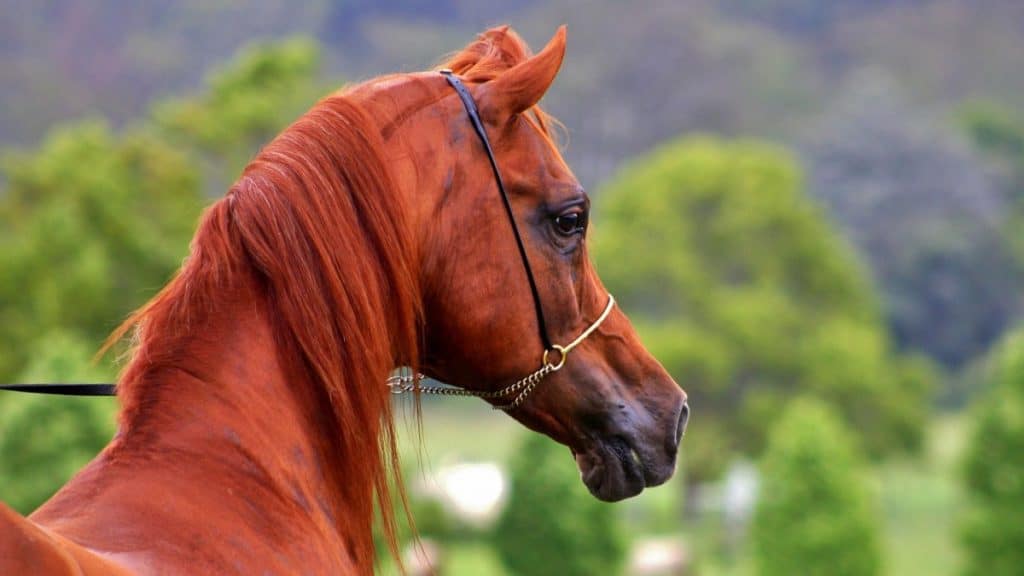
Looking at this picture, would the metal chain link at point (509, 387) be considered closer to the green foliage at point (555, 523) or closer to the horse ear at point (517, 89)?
the horse ear at point (517, 89)

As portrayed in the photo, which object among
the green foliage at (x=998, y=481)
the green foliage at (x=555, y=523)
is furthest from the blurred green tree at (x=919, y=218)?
the green foliage at (x=555, y=523)

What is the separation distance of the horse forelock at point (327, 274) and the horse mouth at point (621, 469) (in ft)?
1.60

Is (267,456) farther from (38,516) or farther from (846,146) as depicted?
(846,146)

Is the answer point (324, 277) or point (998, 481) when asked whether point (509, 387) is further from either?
point (998, 481)

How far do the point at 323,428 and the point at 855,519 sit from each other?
11.4 metres

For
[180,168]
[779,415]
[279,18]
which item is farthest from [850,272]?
[279,18]

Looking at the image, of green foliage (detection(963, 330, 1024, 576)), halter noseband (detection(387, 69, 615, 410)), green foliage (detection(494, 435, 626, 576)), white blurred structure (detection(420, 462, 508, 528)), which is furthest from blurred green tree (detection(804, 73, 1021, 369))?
halter noseband (detection(387, 69, 615, 410))

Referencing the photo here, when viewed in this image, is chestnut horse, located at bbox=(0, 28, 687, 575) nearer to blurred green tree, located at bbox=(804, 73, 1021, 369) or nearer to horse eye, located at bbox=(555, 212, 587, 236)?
horse eye, located at bbox=(555, 212, 587, 236)

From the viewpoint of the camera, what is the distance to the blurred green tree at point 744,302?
28.8m

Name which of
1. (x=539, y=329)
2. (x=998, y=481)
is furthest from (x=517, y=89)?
(x=998, y=481)

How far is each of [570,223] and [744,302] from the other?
28819 mm

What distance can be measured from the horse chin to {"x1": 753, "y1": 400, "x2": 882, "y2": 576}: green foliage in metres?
10.6

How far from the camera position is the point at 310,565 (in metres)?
2.34

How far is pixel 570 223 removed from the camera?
2.76 metres
